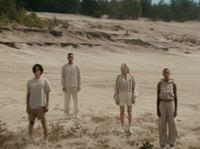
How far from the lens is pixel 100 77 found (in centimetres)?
1237

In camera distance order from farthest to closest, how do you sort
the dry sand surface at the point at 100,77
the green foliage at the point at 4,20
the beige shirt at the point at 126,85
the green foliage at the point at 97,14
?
1. the green foliage at the point at 97,14
2. the green foliage at the point at 4,20
3. the dry sand surface at the point at 100,77
4. the beige shirt at the point at 126,85

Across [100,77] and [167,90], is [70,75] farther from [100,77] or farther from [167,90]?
[100,77]

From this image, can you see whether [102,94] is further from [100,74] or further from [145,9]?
[145,9]

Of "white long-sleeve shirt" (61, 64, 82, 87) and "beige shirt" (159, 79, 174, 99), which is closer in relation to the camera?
"beige shirt" (159, 79, 174, 99)

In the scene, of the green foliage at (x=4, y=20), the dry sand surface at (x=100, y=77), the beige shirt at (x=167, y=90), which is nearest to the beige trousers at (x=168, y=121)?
the beige shirt at (x=167, y=90)

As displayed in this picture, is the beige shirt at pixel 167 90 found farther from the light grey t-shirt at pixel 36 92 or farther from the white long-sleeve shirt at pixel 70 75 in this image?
the white long-sleeve shirt at pixel 70 75

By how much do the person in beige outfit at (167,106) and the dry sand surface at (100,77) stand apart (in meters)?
0.47

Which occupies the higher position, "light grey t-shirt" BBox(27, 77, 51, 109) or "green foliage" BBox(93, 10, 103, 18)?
"green foliage" BBox(93, 10, 103, 18)

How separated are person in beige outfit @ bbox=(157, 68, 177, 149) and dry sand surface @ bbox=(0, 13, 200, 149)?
474mm

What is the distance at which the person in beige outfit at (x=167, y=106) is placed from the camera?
3.97 meters

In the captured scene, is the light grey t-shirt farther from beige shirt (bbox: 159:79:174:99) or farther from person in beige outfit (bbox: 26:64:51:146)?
beige shirt (bbox: 159:79:174:99)

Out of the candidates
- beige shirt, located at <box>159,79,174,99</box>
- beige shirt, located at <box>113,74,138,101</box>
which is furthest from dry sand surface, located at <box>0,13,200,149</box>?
beige shirt, located at <box>159,79,174,99</box>

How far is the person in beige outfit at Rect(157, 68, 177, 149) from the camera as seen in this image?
13.0 feet

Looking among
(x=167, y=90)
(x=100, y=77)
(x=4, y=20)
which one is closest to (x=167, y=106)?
(x=167, y=90)
